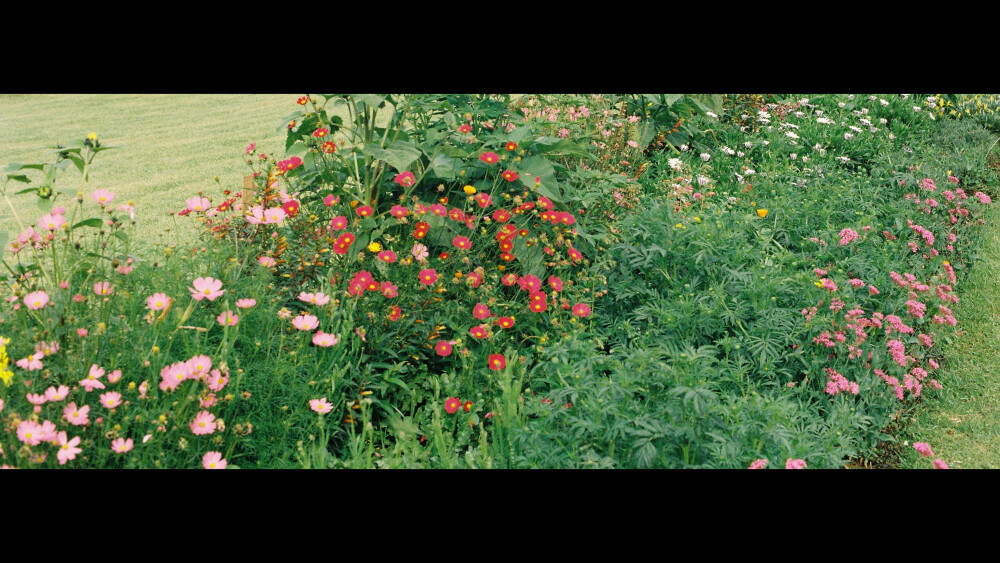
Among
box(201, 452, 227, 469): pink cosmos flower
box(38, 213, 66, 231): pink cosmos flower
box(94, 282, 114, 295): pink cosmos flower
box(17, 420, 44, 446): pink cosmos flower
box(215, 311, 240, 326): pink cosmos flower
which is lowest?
box(201, 452, 227, 469): pink cosmos flower

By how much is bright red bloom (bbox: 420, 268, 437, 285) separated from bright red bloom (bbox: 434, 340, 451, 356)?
263 mm

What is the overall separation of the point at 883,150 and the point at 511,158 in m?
3.69

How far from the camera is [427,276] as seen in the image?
3.03 metres

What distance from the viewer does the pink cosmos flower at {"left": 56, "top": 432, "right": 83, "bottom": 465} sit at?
1.92m

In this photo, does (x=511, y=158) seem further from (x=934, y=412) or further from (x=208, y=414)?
(x=934, y=412)

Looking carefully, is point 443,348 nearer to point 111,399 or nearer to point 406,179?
point 406,179

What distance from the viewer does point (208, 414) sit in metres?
2.18

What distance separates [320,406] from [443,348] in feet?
2.07

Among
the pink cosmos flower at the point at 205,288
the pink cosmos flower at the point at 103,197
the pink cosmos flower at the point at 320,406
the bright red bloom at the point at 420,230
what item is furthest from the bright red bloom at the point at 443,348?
the pink cosmos flower at the point at 103,197

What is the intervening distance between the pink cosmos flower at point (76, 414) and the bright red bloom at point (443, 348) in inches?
51.2

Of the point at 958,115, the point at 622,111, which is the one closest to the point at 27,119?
the point at 622,111

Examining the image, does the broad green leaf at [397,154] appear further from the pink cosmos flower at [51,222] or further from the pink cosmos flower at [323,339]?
the pink cosmos flower at [51,222]

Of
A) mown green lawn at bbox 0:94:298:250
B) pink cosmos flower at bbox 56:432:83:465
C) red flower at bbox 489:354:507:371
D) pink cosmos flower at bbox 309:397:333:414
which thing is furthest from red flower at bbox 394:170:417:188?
mown green lawn at bbox 0:94:298:250

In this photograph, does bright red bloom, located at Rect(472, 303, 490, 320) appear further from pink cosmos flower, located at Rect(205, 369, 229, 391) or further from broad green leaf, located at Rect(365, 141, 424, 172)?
pink cosmos flower, located at Rect(205, 369, 229, 391)
